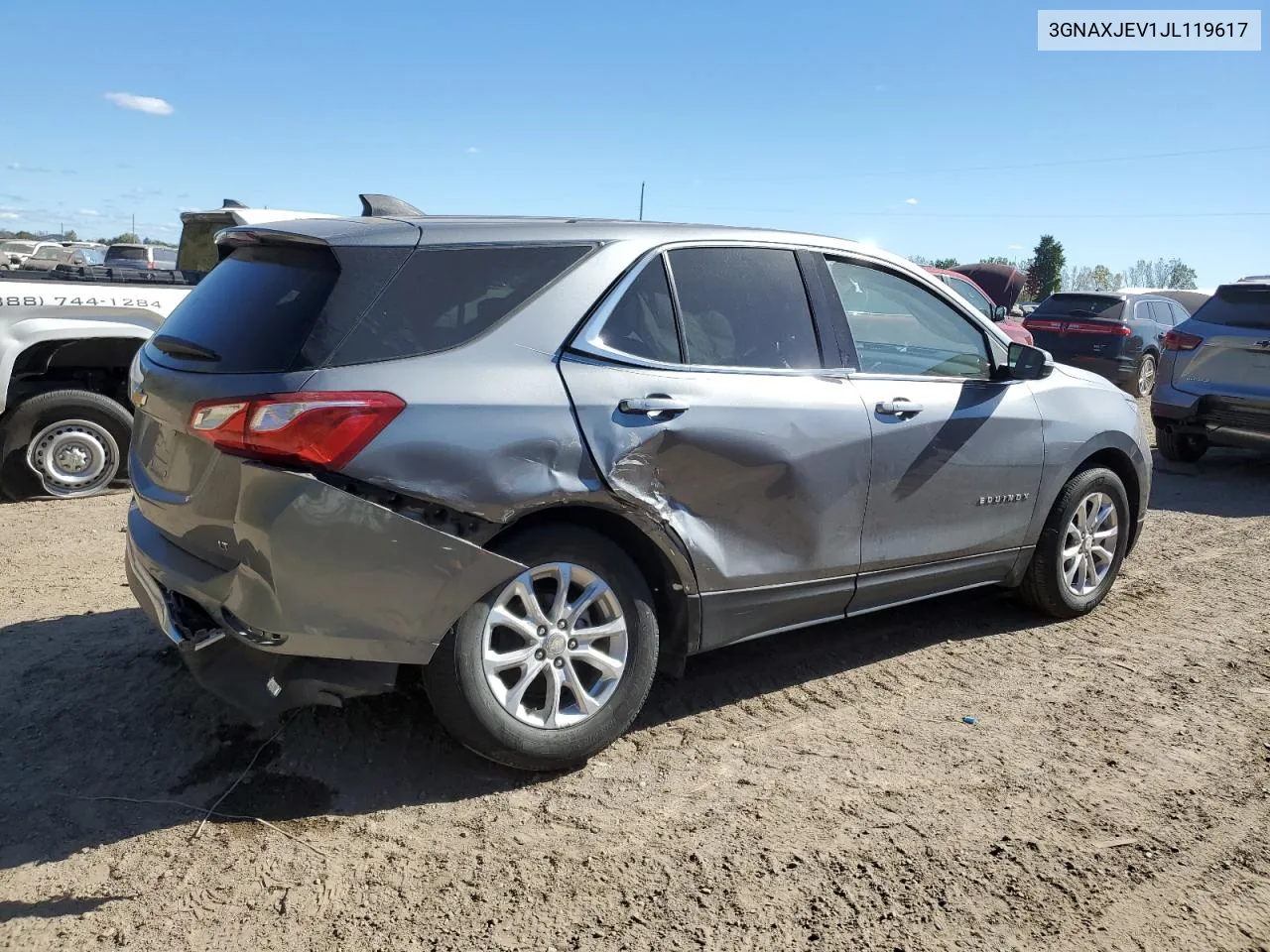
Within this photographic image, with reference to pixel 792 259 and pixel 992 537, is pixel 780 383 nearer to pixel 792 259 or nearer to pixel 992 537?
pixel 792 259

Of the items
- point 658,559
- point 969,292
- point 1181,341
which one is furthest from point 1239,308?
point 658,559

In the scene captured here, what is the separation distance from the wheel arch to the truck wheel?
196 inches

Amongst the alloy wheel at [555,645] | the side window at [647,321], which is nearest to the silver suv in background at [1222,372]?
the side window at [647,321]

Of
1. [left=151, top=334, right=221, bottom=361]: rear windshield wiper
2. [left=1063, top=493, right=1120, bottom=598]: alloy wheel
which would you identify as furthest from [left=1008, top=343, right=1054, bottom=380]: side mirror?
[left=151, top=334, right=221, bottom=361]: rear windshield wiper

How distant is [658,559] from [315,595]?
116 cm

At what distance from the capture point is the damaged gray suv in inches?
115

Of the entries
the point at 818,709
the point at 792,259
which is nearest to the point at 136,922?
the point at 818,709

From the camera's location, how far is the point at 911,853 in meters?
3.01

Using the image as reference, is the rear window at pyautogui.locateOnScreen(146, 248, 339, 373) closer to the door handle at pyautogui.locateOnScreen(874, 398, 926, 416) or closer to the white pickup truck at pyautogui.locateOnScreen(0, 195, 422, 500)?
the door handle at pyautogui.locateOnScreen(874, 398, 926, 416)

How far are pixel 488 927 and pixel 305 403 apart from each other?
57.9 inches

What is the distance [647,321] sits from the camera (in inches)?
139

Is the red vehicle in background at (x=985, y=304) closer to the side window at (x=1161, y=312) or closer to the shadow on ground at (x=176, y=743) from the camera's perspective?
the side window at (x=1161, y=312)

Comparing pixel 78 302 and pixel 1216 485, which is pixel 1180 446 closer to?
pixel 1216 485

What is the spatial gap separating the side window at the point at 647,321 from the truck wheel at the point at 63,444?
16.3 ft
